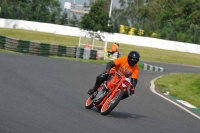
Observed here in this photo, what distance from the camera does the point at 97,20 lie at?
42.5 m

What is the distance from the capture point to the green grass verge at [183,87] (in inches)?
672

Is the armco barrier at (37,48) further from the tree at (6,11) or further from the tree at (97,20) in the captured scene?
the tree at (6,11)

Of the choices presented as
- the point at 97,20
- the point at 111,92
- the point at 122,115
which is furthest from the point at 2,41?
the point at 111,92

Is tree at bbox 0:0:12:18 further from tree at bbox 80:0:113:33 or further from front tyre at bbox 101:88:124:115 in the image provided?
front tyre at bbox 101:88:124:115

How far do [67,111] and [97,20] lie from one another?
32252 mm

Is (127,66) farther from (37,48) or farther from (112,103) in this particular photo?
(37,48)

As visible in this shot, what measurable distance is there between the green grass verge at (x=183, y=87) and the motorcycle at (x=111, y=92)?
15.5 ft

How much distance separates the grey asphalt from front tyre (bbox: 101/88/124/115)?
0.43 ft

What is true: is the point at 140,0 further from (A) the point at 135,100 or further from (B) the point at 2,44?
(A) the point at 135,100

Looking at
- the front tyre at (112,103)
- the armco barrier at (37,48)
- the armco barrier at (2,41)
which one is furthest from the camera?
the armco barrier at (37,48)

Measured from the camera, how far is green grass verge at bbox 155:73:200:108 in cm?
1707

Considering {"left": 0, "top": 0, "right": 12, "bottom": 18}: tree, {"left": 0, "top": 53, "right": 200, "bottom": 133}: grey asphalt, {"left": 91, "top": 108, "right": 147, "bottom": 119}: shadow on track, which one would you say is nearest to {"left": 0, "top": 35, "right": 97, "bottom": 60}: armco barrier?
{"left": 0, "top": 53, "right": 200, "bottom": 133}: grey asphalt

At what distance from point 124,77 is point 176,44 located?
148 feet

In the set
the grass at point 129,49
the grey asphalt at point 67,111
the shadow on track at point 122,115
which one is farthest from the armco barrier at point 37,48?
the shadow on track at point 122,115
